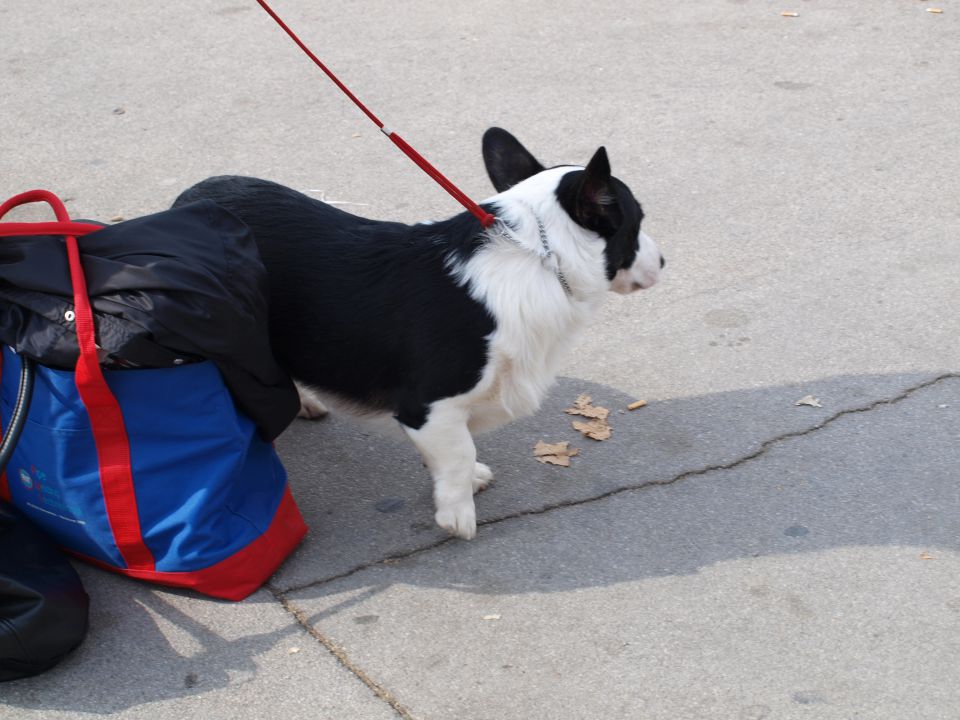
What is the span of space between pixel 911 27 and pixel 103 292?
18.5 ft

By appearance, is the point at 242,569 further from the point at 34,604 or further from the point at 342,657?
the point at 34,604

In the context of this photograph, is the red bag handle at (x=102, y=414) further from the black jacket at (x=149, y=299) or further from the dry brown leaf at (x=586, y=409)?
the dry brown leaf at (x=586, y=409)

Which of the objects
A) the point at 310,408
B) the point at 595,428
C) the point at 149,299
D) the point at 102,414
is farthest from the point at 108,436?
the point at 595,428

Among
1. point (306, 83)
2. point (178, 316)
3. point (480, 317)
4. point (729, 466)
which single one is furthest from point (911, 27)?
point (178, 316)

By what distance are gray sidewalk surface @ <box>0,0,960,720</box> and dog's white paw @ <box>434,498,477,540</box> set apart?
54 mm

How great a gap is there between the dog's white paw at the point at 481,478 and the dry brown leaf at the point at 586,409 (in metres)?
0.49

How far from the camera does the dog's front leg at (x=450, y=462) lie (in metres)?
3.10

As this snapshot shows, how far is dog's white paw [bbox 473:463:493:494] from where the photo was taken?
11.3 ft

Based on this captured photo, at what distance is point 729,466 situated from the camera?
11.7 ft

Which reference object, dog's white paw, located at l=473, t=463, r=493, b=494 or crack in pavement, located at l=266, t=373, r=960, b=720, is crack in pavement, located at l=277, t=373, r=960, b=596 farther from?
dog's white paw, located at l=473, t=463, r=493, b=494

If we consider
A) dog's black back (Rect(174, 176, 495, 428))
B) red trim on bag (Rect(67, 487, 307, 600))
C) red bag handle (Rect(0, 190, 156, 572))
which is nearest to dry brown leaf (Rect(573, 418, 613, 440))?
dog's black back (Rect(174, 176, 495, 428))

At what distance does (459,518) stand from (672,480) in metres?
0.72

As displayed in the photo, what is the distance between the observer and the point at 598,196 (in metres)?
2.98

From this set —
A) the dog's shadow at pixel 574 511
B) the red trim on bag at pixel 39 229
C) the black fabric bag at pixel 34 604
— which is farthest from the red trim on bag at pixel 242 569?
the red trim on bag at pixel 39 229
